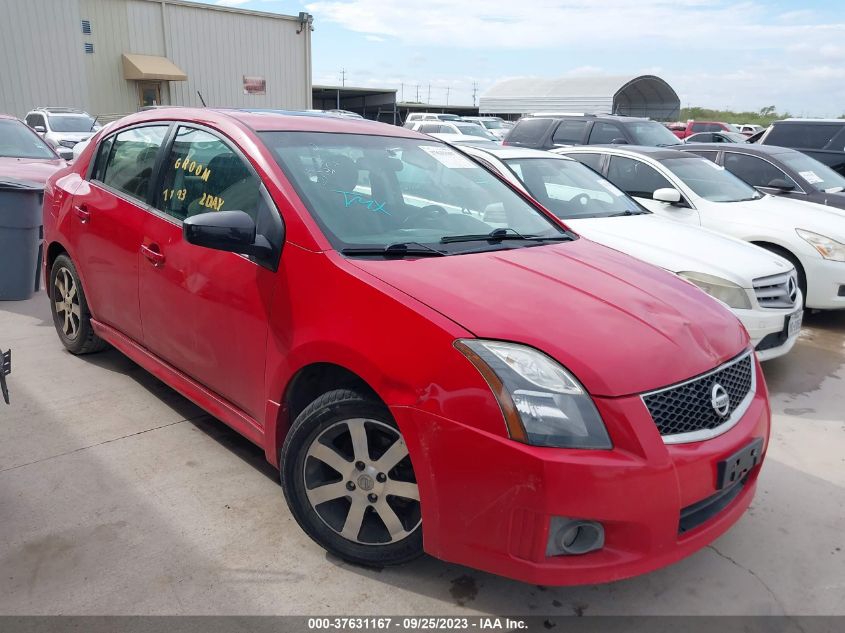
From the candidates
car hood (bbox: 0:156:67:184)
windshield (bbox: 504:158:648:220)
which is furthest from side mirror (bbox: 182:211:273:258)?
car hood (bbox: 0:156:67:184)

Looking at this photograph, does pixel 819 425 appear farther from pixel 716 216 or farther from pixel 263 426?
pixel 263 426

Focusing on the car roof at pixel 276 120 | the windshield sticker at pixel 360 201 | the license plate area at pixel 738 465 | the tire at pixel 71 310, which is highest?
the car roof at pixel 276 120

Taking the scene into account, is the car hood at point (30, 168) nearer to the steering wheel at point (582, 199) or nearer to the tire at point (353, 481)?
the steering wheel at point (582, 199)

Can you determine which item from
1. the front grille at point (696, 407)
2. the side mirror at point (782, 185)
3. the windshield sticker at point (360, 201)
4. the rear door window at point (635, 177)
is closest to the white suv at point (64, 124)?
the rear door window at point (635, 177)

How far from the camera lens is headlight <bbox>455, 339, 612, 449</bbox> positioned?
2.03m

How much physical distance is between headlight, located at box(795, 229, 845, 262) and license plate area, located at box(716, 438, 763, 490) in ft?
14.1

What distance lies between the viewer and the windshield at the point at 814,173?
813 cm

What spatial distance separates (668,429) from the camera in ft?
7.06

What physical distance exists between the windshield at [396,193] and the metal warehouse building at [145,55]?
2447cm

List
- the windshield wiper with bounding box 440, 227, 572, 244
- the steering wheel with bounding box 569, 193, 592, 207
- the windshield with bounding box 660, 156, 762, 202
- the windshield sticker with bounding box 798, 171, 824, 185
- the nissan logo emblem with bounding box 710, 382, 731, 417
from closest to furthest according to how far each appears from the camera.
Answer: the nissan logo emblem with bounding box 710, 382, 731, 417, the windshield wiper with bounding box 440, 227, 572, 244, the steering wheel with bounding box 569, 193, 592, 207, the windshield with bounding box 660, 156, 762, 202, the windshield sticker with bounding box 798, 171, 824, 185

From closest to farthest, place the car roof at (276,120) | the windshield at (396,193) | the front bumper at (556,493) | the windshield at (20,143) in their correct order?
the front bumper at (556,493) → the windshield at (396,193) → the car roof at (276,120) → the windshield at (20,143)

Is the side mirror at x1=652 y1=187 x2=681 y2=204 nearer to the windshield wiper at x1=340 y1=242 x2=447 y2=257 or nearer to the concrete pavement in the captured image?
the concrete pavement

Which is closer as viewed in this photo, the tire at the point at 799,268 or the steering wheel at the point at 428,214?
the steering wheel at the point at 428,214

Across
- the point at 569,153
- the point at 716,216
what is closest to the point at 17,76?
the point at 569,153
